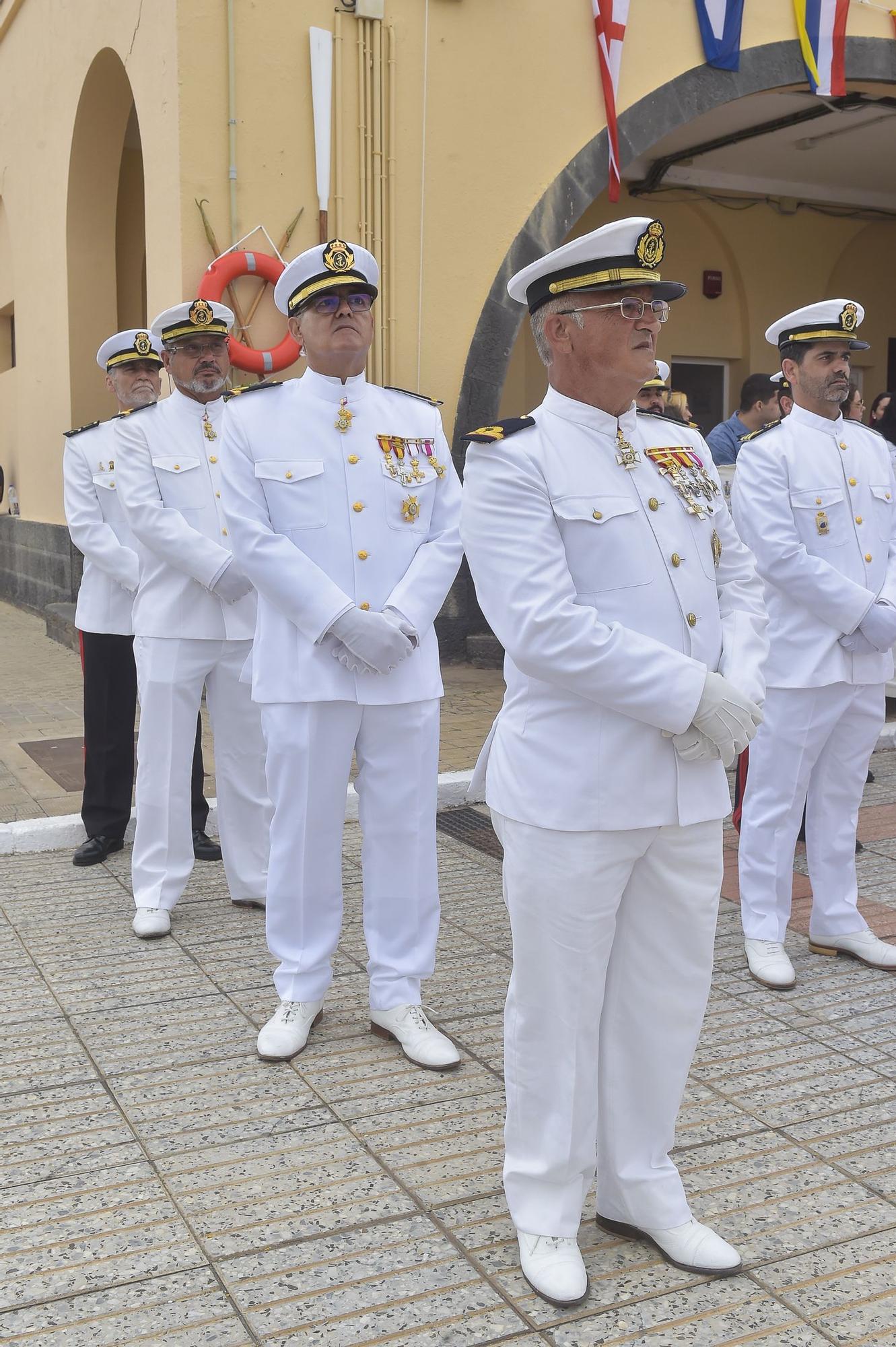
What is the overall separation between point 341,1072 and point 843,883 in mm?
1817

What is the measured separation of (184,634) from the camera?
446 cm

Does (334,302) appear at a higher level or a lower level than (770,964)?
higher

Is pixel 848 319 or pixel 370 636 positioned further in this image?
pixel 848 319

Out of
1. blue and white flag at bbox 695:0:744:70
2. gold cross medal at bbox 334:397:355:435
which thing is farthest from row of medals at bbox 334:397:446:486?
blue and white flag at bbox 695:0:744:70

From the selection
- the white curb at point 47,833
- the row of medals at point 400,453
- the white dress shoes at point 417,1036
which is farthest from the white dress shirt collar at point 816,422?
the white dress shoes at point 417,1036

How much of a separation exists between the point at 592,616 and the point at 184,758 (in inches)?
101

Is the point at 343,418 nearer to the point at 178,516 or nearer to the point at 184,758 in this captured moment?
the point at 178,516

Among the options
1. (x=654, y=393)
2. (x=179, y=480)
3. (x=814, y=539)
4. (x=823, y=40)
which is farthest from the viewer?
(x=823, y=40)

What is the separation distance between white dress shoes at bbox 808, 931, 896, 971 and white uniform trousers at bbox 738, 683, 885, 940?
3cm

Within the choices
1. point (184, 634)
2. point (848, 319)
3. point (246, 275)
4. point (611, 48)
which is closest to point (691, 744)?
point (848, 319)

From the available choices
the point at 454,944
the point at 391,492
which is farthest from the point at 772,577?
the point at 454,944

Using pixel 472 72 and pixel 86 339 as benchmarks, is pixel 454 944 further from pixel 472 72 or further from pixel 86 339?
pixel 86 339

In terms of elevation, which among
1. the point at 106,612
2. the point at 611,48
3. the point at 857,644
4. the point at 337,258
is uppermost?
the point at 611,48

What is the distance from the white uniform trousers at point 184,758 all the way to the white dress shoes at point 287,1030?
1.10 metres
